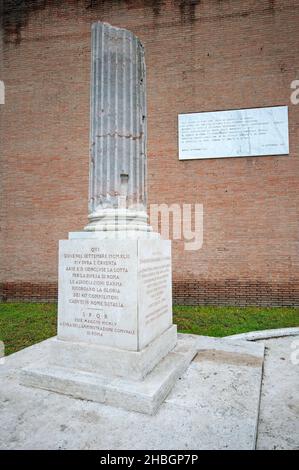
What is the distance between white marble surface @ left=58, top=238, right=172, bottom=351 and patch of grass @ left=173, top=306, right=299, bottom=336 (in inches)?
105

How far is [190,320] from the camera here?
659cm

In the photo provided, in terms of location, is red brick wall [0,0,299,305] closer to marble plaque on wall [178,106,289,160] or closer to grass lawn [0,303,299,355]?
marble plaque on wall [178,106,289,160]

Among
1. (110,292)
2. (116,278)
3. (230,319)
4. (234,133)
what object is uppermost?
(234,133)

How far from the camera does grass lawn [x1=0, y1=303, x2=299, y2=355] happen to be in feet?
17.6

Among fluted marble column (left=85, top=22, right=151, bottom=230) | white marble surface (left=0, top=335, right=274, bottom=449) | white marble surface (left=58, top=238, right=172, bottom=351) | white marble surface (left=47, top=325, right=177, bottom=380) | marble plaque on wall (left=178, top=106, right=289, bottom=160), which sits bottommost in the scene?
white marble surface (left=0, top=335, right=274, bottom=449)

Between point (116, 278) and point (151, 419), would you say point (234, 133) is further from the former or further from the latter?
point (151, 419)

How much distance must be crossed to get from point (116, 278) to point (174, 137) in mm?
6701

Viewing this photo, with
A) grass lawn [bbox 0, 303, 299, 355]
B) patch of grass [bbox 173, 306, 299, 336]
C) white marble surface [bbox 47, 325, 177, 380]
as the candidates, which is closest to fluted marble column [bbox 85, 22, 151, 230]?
white marble surface [bbox 47, 325, 177, 380]

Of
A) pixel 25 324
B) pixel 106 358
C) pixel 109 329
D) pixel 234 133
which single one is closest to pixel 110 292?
pixel 109 329

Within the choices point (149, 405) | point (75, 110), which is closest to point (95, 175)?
point (149, 405)

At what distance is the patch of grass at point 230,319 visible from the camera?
576 centimetres
